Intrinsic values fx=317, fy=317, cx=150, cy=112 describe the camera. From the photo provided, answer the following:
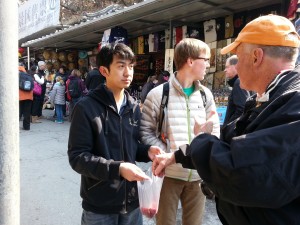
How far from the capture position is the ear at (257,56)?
1.39 meters

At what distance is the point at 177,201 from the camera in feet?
8.51

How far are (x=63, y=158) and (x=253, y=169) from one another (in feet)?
18.2

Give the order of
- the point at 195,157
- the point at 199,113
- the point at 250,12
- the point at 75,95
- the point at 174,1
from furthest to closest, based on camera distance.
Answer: the point at 75,95 < the point at 250,12 < the point at 174,1 < the point at 199,113 < the point at 195,157

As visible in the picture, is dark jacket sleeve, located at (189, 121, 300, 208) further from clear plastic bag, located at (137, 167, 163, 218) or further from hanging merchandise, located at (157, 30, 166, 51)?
hanging merchandise, located at (157, 30, 166, 51)

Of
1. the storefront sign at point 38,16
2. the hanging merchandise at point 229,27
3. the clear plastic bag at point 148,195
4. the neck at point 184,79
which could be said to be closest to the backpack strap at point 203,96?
the neck at point 184,79

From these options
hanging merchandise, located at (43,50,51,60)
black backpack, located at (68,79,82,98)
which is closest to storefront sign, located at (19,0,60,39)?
hanging merchandise, located at (43,50,51,60)

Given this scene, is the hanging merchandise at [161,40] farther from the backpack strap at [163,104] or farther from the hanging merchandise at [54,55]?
the backpack strap at [163,104]

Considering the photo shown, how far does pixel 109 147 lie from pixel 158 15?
19.3 feet

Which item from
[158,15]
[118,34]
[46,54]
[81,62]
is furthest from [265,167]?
[46,54]

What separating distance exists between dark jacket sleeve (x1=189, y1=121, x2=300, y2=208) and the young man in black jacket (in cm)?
74

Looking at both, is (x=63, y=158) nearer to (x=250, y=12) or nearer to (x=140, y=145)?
(x=140, y=145)

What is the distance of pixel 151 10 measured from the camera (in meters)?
6.89

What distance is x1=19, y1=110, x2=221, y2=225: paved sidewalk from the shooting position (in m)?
3.79

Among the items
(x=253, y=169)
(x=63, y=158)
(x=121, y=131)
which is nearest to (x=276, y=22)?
A: (x=253, y=169)
